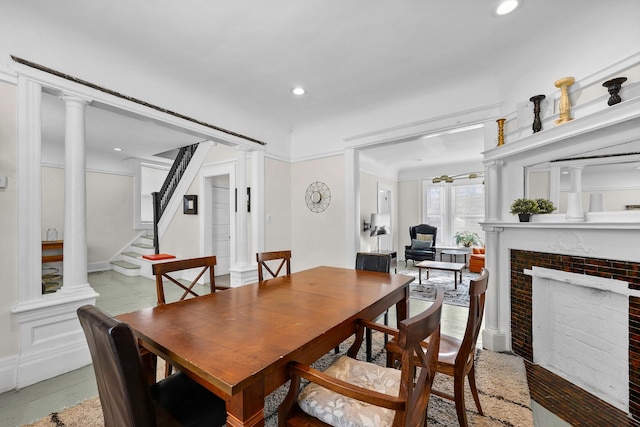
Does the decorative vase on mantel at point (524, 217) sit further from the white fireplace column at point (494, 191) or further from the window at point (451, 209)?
the window at point (451, 209)

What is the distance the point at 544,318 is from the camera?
2332mm

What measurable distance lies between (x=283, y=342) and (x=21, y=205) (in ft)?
7.42

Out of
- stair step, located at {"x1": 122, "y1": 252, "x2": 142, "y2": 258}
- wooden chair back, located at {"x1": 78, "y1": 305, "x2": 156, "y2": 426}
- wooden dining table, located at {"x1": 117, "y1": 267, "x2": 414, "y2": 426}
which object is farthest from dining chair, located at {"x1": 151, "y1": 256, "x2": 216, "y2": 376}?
stair step, located at {"x1": 122, "y1": 252, "x2": 142, "y2": 258}

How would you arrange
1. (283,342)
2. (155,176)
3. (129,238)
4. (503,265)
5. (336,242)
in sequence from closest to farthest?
1. (283,342)
2. (503,265)
3. (336,242)
4. (129,238)
5. (155,176)

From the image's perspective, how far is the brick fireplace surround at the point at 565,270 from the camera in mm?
1752

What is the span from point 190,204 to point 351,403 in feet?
16.0

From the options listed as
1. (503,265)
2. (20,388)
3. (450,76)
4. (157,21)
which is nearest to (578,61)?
(450,76)

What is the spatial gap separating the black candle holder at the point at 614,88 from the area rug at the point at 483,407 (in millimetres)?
2050

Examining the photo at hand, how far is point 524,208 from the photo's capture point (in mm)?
2381

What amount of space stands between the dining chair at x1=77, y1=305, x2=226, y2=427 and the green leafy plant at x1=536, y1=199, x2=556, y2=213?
2689 millimetres

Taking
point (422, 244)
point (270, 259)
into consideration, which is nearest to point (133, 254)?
point (270, 259)

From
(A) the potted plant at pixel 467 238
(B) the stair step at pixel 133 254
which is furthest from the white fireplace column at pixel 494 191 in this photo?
(B) the stair step at pixel 133 254

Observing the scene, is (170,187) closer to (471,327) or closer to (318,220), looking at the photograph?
(318,220)

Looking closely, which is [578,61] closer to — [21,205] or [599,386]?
[599,386]
